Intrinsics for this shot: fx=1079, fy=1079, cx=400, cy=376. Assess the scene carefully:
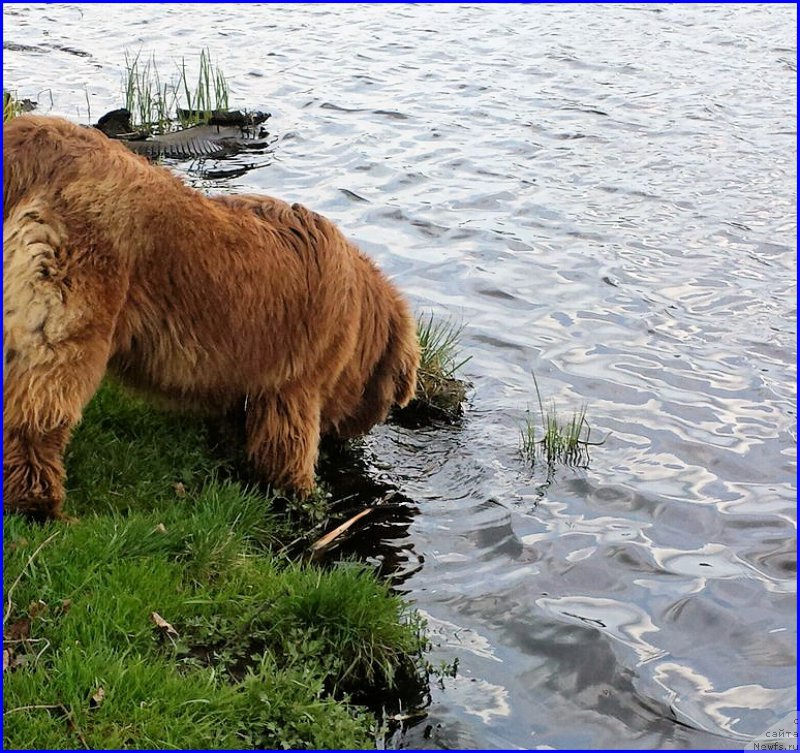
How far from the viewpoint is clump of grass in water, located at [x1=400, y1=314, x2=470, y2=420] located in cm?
664

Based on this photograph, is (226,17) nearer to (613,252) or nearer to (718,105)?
(718,105)

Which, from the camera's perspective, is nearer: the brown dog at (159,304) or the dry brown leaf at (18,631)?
the dry brown leaf at (18,631)

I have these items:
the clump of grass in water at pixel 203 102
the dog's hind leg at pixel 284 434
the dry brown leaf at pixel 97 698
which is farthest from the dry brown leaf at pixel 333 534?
the clump of grass in water at pixel 203 102

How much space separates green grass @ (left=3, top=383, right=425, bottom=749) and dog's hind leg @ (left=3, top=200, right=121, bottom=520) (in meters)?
0.29

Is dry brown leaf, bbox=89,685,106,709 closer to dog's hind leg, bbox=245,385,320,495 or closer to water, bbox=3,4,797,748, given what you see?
water, bbox=3,4,797,748

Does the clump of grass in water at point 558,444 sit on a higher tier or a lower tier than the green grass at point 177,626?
lower

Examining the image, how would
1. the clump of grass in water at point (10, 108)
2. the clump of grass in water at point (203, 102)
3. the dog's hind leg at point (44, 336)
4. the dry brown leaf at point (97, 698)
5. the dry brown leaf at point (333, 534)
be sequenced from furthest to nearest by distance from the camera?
the clump of grass in water at point (203, 102) < the clump of grass in water at point (10, 108) < the dry brown leaf at point (333, 534) < the dog's hind leg at point (44, 336) < the dry brown leaf at point (97, 698)

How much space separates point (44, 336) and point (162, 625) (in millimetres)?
1144

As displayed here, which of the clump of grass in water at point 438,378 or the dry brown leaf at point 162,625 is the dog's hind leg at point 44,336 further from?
the clump of grass in water at point 438,378

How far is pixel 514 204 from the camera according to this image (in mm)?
9609

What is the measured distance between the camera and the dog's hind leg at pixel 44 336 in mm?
3932

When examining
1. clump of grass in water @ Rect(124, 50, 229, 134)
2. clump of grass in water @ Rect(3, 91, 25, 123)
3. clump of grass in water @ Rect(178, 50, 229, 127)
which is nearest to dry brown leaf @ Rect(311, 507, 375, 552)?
clump of grass in water @ Rect(3, 91, 25, 123)

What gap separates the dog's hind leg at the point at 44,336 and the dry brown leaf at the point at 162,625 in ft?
2.38

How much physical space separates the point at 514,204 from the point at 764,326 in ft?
9.06
